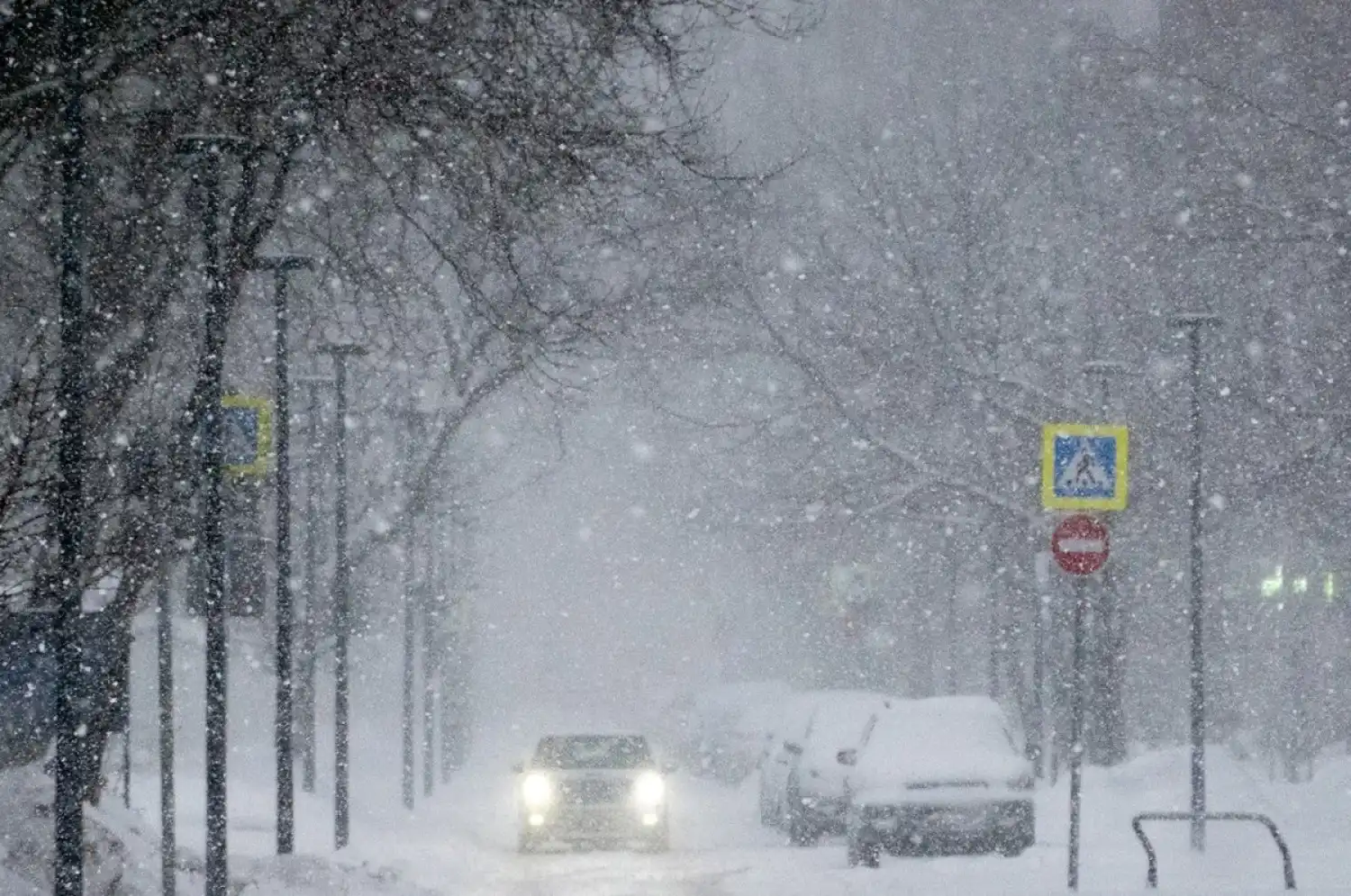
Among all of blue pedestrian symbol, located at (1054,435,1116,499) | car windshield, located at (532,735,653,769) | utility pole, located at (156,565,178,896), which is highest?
blue pedestrian symbol, located at (1054,435,1116,499)

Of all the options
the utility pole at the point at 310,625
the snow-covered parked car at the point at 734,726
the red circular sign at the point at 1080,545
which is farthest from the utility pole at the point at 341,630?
the snow-covered parked car at the point at 734,726

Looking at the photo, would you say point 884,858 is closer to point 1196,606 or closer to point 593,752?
point 1196,606

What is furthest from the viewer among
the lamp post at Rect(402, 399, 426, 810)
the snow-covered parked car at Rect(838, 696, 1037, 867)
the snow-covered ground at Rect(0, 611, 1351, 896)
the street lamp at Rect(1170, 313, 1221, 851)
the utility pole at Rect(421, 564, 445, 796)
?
the utility pole at Rect(421, 564, 445, 796)

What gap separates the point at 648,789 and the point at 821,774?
2169 millimetres

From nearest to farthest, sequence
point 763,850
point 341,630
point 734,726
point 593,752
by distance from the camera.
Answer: point 763,850
point 341,630
point 593,752
point 734,726

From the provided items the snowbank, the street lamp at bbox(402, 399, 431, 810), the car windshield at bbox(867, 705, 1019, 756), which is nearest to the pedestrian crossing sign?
the car windshield at bbox(867, 705, 1019, 756)

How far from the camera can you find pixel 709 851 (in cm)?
2164

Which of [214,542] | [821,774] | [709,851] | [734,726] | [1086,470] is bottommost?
[734,726]

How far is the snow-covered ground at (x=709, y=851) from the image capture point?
15.0 metres

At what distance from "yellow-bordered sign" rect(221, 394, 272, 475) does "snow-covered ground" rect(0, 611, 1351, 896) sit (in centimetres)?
275

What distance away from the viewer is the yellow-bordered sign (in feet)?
47.1

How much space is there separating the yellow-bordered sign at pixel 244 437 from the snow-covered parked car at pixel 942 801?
7002 millimetres

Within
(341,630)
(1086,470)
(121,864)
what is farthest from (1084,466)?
(341,630)

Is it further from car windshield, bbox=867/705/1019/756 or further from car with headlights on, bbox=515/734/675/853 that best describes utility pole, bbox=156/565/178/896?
car windshield, bbox=867/705/1019/756
